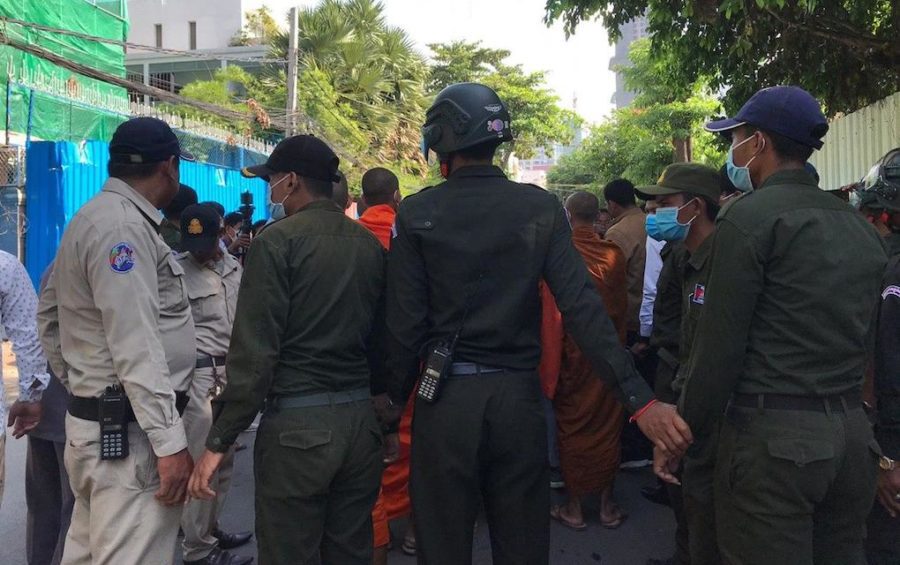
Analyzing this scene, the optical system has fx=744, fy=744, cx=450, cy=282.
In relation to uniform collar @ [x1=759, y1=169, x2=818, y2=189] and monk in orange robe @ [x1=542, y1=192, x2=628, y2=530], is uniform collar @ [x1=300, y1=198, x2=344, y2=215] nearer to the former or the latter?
uniform collar @ [x1=759, y1=169, x2=818, y2=189]

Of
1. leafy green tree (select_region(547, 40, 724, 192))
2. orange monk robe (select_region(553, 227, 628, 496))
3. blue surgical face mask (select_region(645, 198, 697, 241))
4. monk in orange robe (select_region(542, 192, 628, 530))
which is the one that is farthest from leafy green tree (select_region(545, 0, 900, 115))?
leafy green tree (select_region(547, 40, 724, 192))

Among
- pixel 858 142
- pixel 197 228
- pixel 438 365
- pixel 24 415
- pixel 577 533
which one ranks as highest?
pixel 858 142

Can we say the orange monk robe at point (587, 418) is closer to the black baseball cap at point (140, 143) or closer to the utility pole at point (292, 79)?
Result: the black baseball cap at point (140, 143)

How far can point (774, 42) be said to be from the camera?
7.07 m

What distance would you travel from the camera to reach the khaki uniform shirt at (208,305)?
12.9ft

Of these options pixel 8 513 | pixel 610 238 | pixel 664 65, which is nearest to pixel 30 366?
pixel 8 513

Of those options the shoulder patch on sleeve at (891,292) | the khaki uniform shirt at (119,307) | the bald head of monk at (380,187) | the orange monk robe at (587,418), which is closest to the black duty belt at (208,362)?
the bald head of monk at (380,187)

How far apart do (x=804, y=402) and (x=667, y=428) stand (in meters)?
0.42

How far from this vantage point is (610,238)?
539cm

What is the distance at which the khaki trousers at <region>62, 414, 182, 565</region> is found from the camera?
238cm

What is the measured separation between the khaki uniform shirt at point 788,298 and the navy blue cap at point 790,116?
0.61 ft

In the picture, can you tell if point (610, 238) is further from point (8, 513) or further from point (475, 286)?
point (8, 513)

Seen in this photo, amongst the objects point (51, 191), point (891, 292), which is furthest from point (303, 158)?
point (51, 191)

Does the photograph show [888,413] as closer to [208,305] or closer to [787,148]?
[787,148]
